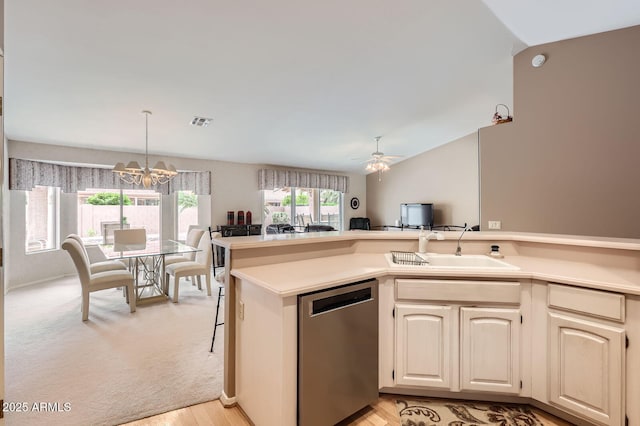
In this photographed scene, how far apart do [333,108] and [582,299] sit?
3404 millimetres

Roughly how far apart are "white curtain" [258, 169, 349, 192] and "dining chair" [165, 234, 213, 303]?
2.53 m

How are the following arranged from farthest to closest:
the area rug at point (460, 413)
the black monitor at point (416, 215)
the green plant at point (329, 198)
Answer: the green plant at point (329, 198), the black monitor at point (416, 215), the area rug at point (460, 413)

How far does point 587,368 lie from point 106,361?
340 centimetres

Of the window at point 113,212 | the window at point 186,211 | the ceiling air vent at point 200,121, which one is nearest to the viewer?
the ceiling air vent at point 200,121

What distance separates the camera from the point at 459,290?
1.75 m

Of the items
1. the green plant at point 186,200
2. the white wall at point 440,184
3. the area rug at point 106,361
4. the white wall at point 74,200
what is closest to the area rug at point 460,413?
the area rug at point 106,361

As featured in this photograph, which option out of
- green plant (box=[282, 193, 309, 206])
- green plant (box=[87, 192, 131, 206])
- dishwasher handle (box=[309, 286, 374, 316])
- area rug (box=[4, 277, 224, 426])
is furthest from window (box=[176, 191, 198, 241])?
dishwasher handle (box=[309, 286, 374, 316])

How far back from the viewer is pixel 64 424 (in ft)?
5.46

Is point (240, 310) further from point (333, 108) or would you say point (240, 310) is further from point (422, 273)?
point (333, 108)

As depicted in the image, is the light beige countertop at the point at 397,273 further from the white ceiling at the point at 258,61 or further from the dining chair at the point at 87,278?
the dining chair at the point at 87,278

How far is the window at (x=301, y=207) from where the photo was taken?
691 cm

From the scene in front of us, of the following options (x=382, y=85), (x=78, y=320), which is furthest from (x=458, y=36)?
(x=78, y=320)

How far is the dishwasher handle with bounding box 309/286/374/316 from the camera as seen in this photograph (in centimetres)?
148

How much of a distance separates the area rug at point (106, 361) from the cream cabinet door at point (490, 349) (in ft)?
5.64
